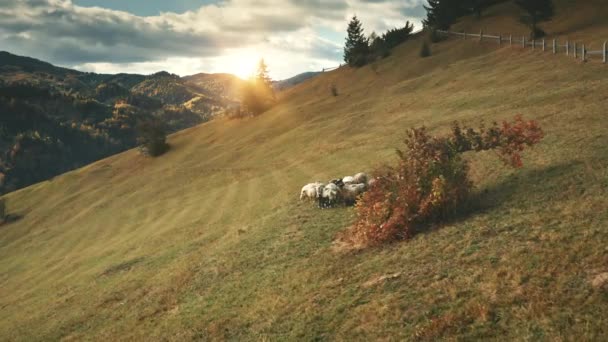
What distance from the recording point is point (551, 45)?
56.4m

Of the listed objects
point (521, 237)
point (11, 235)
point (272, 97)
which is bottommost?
point (11, 235)

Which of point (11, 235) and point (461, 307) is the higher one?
point (461, 307)

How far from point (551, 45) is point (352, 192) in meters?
44.5

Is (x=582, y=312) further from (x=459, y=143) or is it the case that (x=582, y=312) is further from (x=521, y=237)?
(x=459, y=143)

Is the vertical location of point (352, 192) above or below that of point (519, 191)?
below

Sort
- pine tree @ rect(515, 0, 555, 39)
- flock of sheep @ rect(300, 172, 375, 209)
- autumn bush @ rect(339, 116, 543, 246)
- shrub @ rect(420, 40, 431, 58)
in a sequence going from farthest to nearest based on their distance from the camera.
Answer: shrub @ rect(420, 40, 431, 58), pine tree @ rect(515, 0, 555, 39), flock of sheep @ rect(300, 172, 375, 209), autumn bush @ rect(339, 116, 543, 246)

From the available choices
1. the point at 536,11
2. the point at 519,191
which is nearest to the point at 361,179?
the point at 519,191

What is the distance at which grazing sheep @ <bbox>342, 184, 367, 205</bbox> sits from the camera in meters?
26.6

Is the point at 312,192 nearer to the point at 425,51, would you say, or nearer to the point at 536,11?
the point at 536,11

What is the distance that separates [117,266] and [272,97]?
278 ft

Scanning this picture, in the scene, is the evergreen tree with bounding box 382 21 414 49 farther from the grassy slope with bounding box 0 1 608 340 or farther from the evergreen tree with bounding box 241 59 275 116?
the grassy slope with bounding box 0 1 608 340

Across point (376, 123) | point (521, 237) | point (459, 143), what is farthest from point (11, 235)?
point (521, 237)

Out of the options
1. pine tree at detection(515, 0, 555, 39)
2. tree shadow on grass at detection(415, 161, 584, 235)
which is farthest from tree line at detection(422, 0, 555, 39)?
tree shadow on grass at detection(415, 161, 584, 235)

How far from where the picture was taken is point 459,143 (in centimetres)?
2391
